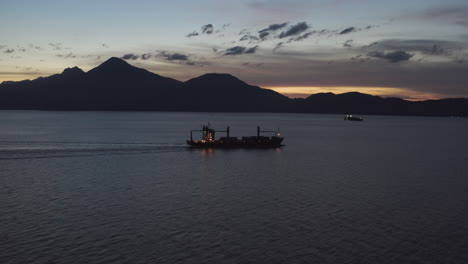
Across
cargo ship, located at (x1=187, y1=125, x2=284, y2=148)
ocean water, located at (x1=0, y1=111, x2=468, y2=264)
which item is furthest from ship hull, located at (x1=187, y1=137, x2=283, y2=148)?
ocean water, located at (x1=0, y1=111, x2=468, y2=264)

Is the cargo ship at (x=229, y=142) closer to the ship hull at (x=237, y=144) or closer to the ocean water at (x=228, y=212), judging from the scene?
the ship hull at (x=237, y=144)

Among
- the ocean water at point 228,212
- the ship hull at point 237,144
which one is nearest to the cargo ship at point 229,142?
the ship hull at point 237,144

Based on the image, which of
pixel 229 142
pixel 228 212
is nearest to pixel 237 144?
pixel 229 142

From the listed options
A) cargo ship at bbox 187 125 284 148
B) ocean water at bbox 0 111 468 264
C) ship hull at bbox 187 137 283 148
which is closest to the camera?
ocean water at bbox 0 111 468 264

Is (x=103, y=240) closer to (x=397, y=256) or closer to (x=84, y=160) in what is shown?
(x=397, y=256)

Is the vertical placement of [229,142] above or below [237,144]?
above

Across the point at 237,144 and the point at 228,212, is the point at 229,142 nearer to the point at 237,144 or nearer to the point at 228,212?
the point at 237,144

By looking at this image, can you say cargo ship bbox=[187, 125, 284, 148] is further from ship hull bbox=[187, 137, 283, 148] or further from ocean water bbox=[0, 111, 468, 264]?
ocean water bbox=[0, 111, 468, 264]

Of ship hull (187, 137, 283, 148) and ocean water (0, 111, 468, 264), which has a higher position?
ship hull (187, 137, 283, 148)

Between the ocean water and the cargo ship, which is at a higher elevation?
the cargo ship

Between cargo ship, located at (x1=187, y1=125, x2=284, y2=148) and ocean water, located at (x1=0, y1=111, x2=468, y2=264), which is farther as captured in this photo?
cargo ship, located at (x1=187, y1=125, x2=284, y2=148)

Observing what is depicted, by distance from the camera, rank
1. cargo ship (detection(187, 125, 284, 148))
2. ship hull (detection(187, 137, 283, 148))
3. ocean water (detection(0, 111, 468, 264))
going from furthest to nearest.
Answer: cargo ship (detection(187, 125, 284, 148)), ship hull (detection(187, 137, 283, 148)), ocean water (detection(0, 111, 468, 264))
